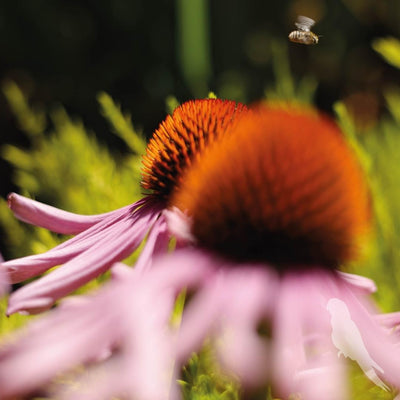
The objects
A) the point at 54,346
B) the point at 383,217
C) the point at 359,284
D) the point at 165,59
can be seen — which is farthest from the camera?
the point at 165,59

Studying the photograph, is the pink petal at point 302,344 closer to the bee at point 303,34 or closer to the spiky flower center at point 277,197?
the spiky flower center at point 277,197

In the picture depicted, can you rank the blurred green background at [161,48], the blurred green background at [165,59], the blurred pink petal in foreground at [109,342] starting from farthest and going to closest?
the blurred green background at [161,48] < the blurred green background at [165,59] < the blurred pink petal in foreground at [109,342]

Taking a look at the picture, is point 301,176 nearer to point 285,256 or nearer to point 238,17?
point 285,256

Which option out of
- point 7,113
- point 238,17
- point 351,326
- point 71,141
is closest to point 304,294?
point 351,326

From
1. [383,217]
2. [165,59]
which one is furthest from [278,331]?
[165,59]

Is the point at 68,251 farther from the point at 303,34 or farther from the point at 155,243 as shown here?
the point at 303,34

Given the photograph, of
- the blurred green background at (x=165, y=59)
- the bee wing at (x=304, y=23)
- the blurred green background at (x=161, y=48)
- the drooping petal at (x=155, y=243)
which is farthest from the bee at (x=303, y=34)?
the blurred green background at (x=161, y=48)

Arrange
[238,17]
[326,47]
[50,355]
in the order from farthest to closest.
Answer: [238,17] < [326,47] < [50,355]
